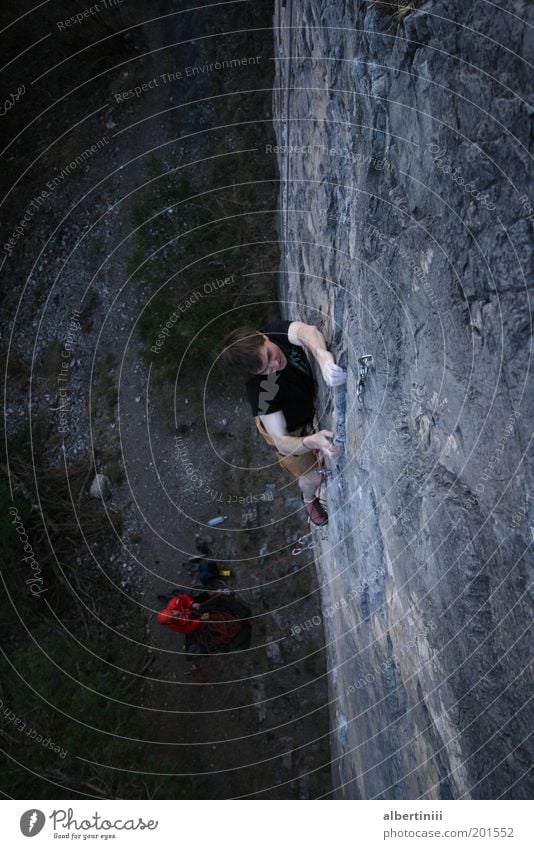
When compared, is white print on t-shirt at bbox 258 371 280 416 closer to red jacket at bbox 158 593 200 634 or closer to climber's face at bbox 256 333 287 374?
climber's face at bbox 256 333 287 374

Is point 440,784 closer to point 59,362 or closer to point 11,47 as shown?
point 59,362

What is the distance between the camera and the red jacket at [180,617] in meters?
6.53

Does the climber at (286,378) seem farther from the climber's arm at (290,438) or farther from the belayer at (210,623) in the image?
the belayer at (210,623)

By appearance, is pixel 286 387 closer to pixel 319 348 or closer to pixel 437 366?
pixel 319 348

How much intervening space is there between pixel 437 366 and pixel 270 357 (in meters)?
1.81

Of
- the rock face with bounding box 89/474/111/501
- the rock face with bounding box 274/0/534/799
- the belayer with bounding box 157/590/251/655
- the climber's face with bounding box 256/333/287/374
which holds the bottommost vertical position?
the rock face with bounding box 274/0/534/799

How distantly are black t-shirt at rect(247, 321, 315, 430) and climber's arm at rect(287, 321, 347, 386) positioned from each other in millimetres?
92

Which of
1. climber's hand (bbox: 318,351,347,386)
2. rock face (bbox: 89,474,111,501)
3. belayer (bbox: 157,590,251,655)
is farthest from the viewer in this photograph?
rock face (bbox: 89,474,111,501)

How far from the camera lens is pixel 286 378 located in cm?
425

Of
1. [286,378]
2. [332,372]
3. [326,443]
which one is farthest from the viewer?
[286,378]

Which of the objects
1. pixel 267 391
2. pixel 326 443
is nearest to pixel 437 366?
pixel 326 443

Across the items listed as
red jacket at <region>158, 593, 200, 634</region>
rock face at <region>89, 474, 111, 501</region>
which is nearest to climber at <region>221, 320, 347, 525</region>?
red jacket at <region>158, 593, 200, 634</region>

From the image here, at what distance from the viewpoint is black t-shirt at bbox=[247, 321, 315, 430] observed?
4.09 m

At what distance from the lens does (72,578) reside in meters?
7.55
